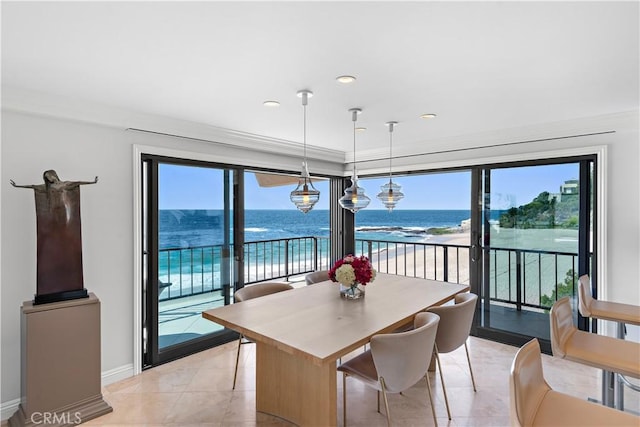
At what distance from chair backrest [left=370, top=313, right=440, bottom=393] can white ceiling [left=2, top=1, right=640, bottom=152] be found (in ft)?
5.23

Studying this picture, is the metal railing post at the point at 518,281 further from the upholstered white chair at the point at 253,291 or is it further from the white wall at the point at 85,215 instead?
the white wall at the point at 85,215

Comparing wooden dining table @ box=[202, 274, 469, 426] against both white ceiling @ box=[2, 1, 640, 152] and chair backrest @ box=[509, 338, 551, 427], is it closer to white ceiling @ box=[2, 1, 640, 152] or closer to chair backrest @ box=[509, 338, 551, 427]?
chair backrest @ box=[509, 338, 551, 427]

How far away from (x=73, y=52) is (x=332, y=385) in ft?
7.93

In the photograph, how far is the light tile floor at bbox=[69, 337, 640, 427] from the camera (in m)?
2.53

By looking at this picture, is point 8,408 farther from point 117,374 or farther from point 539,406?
point 539,406

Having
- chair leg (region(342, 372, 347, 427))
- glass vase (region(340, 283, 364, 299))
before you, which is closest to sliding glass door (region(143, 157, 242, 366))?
glass vase (region(340, 283, 364, 299))

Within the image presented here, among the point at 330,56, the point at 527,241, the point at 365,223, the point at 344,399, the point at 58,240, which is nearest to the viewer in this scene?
the point at 330,56

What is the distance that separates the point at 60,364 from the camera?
248cm

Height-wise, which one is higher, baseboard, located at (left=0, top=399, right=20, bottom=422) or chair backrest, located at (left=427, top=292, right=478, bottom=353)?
chair backrest, located at (left=427, top=292, right=478, bottom=353)

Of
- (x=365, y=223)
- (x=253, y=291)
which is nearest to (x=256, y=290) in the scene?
(x=253, y=291)

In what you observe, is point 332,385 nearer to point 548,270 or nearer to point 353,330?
point 353,330

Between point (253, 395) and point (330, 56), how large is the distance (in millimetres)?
2626

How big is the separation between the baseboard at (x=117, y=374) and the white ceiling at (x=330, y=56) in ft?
7.60

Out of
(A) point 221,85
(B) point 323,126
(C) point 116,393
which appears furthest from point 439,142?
(C) point 116,393
